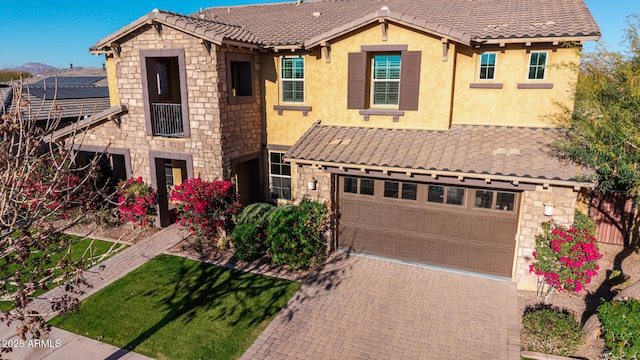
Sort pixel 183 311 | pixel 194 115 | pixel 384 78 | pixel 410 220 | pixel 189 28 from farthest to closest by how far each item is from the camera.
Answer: pixel 194 115
pixel 384 78
pixel 189 28
pixel 410 220
pixel 183 311

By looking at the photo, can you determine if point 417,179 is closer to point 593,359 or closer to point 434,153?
point 434,153

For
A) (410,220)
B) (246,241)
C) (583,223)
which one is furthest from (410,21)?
(246,241)

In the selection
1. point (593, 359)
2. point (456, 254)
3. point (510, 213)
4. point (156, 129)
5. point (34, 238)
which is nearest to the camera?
point (34, 238)

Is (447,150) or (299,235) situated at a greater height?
(447,150)

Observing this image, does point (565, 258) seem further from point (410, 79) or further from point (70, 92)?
point (70, 92)

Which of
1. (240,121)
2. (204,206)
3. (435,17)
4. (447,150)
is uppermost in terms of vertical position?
(435,17)

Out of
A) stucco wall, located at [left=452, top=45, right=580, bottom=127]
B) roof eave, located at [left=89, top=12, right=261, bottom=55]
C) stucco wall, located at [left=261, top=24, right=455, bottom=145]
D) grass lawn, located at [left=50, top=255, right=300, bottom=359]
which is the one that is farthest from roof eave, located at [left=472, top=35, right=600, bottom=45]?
grass lawn, located at [left=50, top=255, right=300, bottom=359]

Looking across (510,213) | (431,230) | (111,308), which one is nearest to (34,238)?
(111,308)
